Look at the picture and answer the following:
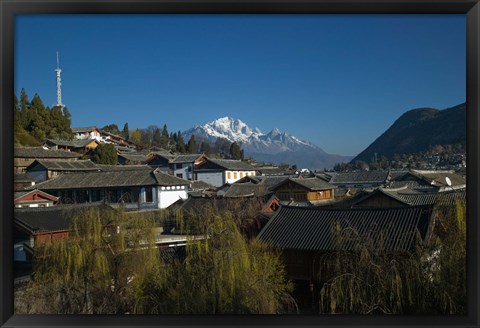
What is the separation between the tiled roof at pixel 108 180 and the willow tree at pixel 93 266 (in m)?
4.76

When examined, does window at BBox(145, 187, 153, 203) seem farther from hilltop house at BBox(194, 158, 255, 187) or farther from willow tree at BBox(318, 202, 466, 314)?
willow tree at BBox(318, 202, 466, 314)

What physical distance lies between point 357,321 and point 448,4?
1.81m

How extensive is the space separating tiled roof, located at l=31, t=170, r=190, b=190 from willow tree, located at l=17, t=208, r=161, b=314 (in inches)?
187

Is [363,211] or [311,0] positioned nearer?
[311,0]

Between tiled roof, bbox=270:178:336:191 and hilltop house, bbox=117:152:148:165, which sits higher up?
hilltop house, bbox=117:152:148:165

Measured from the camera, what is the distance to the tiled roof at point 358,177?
1648cm

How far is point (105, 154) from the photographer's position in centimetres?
1038

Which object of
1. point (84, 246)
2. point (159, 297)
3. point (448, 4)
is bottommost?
point (159, 297)

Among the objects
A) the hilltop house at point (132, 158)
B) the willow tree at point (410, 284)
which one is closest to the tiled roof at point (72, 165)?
the hilltop house at point (132, 158)

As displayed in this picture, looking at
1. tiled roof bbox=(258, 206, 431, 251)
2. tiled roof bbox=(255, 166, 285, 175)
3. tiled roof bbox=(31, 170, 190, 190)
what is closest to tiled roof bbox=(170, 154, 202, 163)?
tiled roof bbox=(31, 170, 190, 190)

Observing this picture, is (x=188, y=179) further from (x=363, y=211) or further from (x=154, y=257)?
(x=154, y=257)

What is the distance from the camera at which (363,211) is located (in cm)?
625

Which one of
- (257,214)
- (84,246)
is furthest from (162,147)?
(84,246)

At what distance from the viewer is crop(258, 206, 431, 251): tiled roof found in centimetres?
533
